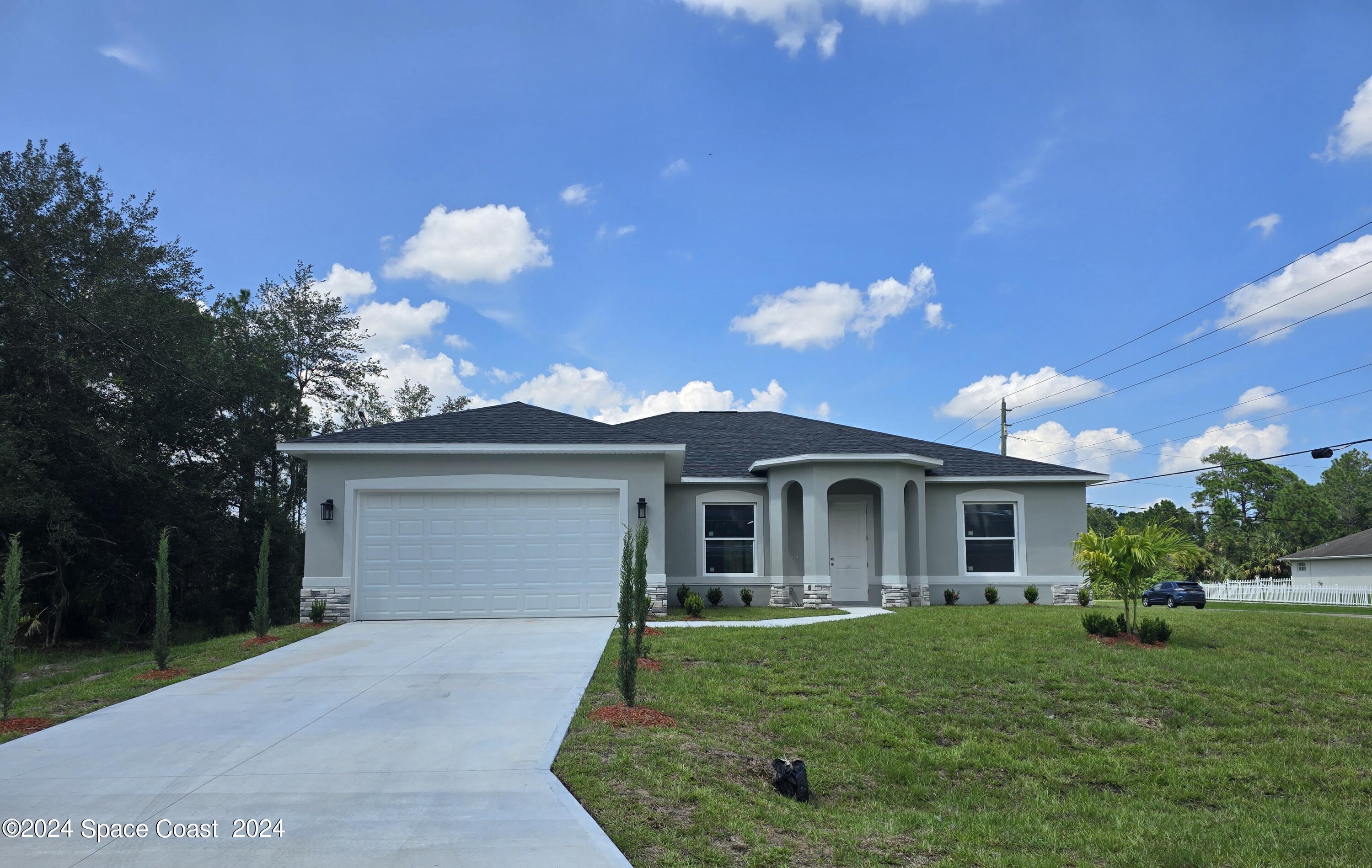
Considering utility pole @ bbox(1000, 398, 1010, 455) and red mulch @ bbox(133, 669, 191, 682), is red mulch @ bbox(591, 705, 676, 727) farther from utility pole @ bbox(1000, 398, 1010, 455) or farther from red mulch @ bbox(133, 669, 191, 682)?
utility pole @ bbox(1000, 398, 1010, 455)

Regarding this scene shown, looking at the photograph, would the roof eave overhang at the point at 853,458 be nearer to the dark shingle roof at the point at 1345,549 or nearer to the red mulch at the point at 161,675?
the red mulch at the point at 161,675

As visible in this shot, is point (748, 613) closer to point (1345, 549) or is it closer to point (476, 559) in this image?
point (476, 559)

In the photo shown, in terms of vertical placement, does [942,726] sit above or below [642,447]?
below

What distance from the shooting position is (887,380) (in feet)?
84.3

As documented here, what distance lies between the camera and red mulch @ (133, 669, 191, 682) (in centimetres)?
973

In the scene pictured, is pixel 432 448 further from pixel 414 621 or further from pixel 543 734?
pixel 543 734

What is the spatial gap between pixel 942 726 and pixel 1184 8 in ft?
52.3

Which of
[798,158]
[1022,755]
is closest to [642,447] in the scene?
[798,158]

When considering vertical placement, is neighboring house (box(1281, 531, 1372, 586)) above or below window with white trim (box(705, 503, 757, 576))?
below

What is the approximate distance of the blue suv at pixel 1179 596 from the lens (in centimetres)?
2928

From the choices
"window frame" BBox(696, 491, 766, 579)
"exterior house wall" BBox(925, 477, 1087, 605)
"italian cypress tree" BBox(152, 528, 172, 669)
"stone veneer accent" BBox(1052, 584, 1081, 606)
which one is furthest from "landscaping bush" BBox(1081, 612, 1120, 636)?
"italian cypress tree" BBox(152, 528, 172, 669)

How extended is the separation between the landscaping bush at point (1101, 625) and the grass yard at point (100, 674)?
487 inches

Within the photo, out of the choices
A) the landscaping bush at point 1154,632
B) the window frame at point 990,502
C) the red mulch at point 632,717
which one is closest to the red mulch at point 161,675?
the red mulch at point 632,717

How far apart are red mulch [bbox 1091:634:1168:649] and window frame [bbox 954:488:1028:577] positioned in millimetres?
7313
